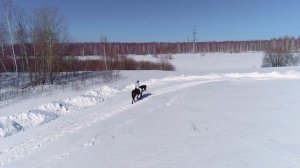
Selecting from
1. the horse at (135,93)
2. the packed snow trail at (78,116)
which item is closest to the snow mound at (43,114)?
the packed snow trail at (78,116)

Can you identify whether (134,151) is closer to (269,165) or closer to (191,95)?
(269,165)

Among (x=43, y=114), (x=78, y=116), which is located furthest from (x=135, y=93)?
(x=43, y=114)

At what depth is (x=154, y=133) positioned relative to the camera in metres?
10.7

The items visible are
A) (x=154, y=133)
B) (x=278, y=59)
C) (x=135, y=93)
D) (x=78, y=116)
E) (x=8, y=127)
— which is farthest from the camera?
(x=278, y=59)

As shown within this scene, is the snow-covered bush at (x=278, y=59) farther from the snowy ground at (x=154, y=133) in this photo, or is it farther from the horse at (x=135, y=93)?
the horse at (x=135, y=93)

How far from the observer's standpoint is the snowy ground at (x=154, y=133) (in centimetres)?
805

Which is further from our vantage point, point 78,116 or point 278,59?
point 278,59

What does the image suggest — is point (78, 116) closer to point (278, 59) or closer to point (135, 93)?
point (135, 93)

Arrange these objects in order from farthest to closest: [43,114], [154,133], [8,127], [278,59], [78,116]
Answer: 1. [278,59]
2. [78,116]
3. [43,114]
4. [8,127]
5. [154,133]

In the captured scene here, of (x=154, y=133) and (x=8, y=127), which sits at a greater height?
(x=8, y=127)

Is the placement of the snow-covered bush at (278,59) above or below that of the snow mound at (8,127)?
above

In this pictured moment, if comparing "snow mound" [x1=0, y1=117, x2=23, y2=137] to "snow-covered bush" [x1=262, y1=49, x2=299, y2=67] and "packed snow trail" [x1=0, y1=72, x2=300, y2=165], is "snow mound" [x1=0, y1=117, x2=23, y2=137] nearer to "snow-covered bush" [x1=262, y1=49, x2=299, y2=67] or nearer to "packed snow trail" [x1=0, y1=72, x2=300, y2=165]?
"packed snow trail" [x1=0, y1=72, x2=300, y2=165]

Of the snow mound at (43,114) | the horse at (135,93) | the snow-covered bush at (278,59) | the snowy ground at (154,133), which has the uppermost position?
the snow-covered bush at (278,59)

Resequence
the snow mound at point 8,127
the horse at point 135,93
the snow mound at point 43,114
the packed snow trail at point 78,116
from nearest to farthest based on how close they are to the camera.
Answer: the packed snow trail at point 78,116 < the snow mound at point 8,127 < the snow mound at point 43,114 < the horse at point 135,93
